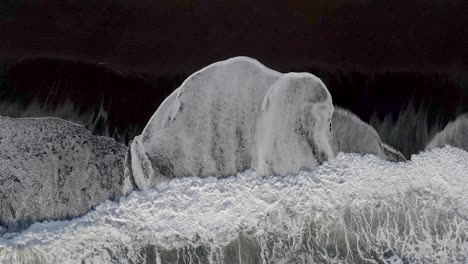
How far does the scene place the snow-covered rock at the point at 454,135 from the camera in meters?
1.26

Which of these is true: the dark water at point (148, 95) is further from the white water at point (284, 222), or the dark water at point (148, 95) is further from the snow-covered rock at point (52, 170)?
the white water at point (284, 222)

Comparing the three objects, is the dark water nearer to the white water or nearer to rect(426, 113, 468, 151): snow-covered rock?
rect(426, 113, 468, 151): snow-covered rock

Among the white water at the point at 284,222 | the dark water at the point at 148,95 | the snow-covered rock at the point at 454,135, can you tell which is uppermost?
the dark water at the point at 148,95

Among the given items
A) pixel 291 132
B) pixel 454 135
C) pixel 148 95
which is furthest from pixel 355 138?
pixel 148 95

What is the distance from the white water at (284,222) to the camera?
1.17m

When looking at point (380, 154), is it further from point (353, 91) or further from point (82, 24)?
point (82, 24)

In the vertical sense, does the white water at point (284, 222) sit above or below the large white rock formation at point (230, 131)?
below

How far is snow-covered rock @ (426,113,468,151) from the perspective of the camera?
1262 millimetres

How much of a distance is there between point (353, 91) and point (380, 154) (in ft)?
0.67

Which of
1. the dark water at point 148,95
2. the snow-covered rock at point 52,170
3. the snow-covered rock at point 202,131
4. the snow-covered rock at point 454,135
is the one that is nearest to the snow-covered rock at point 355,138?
the dark water at point 148,95

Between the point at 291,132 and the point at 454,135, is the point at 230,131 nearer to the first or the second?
the point at 291,132

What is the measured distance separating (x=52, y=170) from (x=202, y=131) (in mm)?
440

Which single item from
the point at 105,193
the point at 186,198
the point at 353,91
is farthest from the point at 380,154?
the point at 105,193

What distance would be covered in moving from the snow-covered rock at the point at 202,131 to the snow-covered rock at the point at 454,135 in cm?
51
